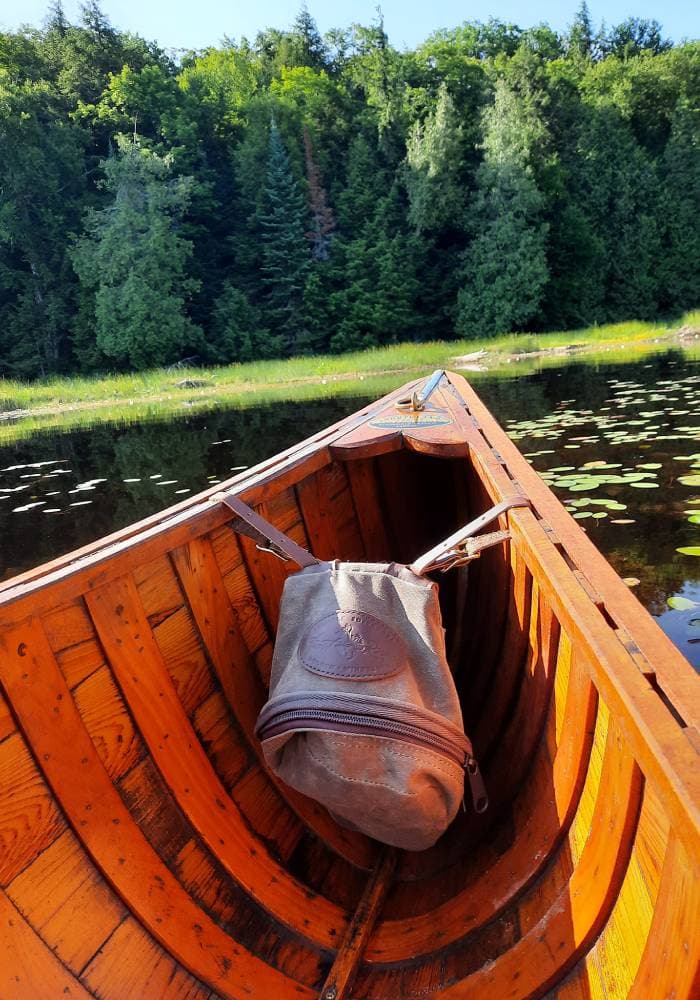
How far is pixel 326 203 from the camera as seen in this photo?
3152 cm

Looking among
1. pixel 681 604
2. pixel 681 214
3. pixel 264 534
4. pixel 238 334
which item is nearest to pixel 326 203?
pixel 238 334

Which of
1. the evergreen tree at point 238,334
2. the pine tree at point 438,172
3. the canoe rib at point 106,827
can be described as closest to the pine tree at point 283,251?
the evergreen tree at point 238,334

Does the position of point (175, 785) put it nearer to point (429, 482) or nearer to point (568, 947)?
point (568, 947)

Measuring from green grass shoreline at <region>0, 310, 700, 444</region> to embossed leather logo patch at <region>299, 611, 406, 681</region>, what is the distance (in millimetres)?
11939

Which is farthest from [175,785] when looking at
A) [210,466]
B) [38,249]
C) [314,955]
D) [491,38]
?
[491,38]

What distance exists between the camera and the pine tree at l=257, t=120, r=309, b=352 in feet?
94.2

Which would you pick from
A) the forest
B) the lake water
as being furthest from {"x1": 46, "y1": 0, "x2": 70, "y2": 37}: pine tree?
the lake water

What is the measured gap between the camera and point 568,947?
3.59 ft

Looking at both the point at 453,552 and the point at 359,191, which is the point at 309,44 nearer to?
the point at 359,191

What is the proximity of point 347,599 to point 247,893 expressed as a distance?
0.62 meters

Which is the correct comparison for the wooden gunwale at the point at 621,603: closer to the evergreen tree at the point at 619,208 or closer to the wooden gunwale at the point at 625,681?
the wooden gunwale at the point at 625,681

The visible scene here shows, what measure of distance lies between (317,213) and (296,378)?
539 inches

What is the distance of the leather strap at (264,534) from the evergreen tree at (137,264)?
82.8 ft

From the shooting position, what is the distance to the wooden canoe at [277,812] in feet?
3.20
